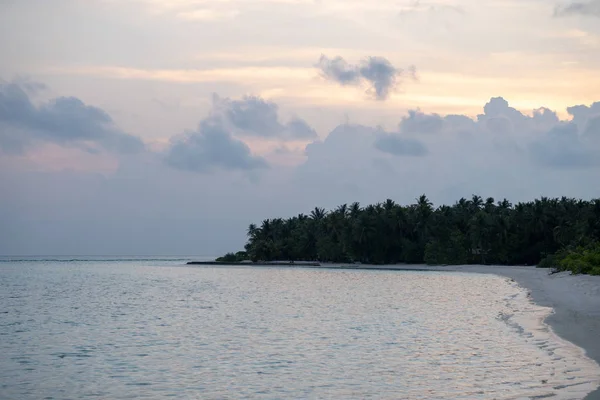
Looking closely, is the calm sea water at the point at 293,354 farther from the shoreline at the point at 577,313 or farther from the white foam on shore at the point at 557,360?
the shoreline at the point at 577,313

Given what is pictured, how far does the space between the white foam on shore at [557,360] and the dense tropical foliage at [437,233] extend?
66552 mm

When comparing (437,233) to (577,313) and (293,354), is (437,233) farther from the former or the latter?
(293,354)

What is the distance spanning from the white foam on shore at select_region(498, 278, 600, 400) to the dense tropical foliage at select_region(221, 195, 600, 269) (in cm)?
6655

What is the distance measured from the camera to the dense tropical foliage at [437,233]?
118306 mm

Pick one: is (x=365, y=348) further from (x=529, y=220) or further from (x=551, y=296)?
(x=529, y=220)

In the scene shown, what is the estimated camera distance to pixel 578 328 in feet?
88.4

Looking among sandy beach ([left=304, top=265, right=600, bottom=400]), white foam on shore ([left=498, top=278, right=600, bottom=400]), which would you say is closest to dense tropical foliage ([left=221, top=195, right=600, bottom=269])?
sandy beach ([left=304, top=265, right=600, bottom=400])

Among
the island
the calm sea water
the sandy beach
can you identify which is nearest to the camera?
the calm sea water

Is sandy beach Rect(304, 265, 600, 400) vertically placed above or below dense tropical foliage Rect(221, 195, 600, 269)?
below

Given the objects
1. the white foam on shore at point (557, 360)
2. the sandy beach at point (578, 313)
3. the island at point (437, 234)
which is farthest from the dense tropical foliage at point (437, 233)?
the white foam on shore at point (557, 360)

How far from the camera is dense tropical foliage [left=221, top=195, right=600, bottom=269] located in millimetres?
118306

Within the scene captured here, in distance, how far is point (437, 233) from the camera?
133125 mm

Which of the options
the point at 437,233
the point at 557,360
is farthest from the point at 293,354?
the point at 437,233

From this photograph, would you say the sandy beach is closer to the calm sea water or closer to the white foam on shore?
the white foam on shore
